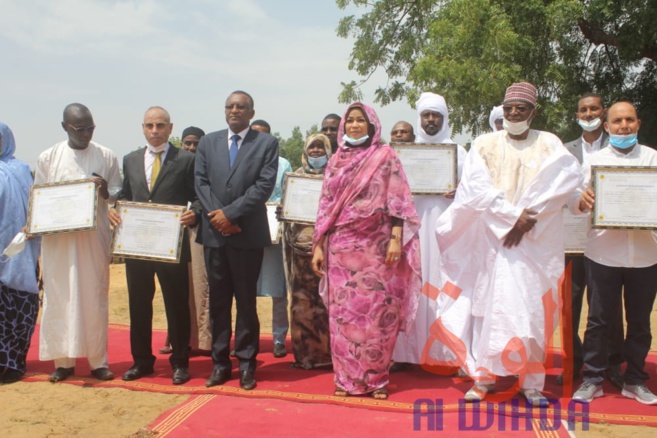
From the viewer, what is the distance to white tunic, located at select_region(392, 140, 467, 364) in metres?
5.62

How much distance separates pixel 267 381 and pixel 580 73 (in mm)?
12348

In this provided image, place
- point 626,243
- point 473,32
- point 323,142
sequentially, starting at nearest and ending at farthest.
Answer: point 626,243
point 323,142
point 473,32

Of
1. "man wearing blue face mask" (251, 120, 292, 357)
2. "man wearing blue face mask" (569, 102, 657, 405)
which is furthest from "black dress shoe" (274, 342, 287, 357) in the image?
"man wearing blue face mask" (569, 102, 657, 405)

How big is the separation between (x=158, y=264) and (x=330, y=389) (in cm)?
179

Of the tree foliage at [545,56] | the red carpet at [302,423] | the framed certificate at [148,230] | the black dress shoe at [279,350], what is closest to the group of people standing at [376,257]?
the framed certificate at [148,230]

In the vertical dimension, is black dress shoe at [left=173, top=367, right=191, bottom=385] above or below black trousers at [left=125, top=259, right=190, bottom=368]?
below

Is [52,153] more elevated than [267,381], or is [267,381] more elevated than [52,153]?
[52,153]

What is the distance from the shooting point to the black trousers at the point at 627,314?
15.3ft

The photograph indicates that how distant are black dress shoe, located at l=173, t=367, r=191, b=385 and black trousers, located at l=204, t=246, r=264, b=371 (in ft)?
1.00

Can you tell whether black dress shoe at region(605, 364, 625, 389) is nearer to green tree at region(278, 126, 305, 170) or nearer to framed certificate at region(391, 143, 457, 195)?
framed certificate at region(391, 143, 457, 195)

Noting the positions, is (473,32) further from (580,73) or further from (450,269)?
(450,269)

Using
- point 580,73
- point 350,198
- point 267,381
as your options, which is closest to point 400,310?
point 350,198

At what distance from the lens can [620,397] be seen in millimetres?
4770

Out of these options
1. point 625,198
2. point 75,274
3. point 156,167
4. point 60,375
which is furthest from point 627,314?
point 60,375
